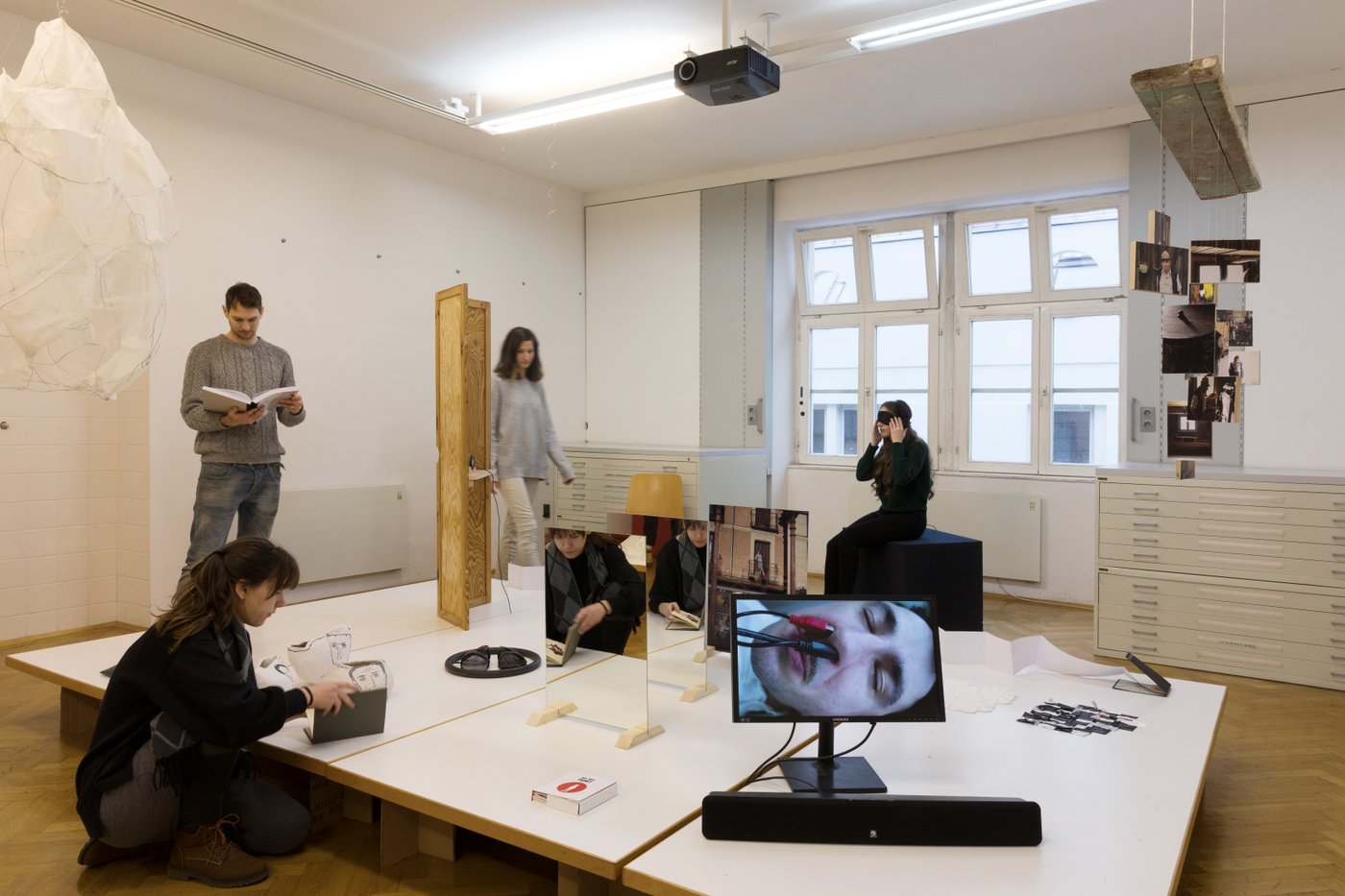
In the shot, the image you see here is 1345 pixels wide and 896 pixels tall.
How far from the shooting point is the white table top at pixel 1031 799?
1630 millimetres

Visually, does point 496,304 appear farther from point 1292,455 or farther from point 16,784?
point 1292,455

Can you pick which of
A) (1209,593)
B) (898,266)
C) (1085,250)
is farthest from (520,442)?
(1085,250)

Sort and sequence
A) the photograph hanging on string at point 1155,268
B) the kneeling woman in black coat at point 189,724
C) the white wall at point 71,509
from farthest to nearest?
the white wall at point 71,509 → the photograph hanging on string at point 1155,268 → the kneeling woman in black coat at point 189,724

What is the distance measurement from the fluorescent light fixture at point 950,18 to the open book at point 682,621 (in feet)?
8.74

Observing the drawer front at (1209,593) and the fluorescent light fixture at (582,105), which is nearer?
the drawer front at (1209,593)

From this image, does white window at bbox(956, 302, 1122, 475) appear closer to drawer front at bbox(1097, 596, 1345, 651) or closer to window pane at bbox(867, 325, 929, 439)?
window pane at bbox(867, 325, 929, 439)

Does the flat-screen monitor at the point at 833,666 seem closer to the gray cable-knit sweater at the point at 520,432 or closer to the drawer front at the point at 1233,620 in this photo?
the gray cable-knit sweater at the point at 520,432

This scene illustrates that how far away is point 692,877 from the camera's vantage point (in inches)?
64.2

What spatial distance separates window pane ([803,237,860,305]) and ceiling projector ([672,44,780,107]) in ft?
9.14

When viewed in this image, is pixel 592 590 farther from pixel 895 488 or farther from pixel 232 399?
pixel 895 488

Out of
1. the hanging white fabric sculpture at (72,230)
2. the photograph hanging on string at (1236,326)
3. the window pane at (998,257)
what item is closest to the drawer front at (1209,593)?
the photograph hanging on string at (1236,326)

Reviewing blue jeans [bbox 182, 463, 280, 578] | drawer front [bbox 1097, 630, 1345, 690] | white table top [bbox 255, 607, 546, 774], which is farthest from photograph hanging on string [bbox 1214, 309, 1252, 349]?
blue jeans [bbox 182, 463, 280, 578]

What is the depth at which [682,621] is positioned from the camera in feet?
8.25

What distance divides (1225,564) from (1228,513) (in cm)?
23
